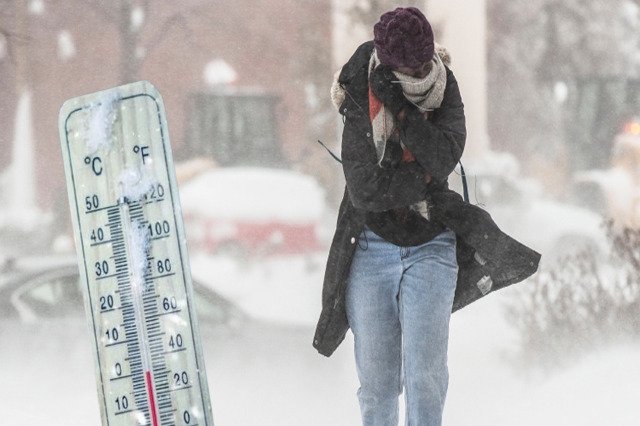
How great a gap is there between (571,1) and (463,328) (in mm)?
1715

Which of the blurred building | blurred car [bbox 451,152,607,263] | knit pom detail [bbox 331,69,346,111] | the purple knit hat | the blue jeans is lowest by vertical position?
the blue jeans

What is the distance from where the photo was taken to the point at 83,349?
520cm

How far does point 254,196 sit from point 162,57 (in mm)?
815

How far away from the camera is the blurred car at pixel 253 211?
201 inches

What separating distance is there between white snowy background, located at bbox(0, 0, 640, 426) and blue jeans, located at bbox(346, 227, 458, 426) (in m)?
2.54

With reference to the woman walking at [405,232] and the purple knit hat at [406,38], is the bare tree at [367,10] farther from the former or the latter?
the purple knit hat at [406,38]

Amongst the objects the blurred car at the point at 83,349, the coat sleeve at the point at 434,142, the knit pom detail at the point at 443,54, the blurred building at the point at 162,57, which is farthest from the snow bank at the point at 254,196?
the coat sleeve at the point at 434,142

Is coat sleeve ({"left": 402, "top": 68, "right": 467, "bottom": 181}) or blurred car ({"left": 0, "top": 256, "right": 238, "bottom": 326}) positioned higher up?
blurred car ({"left": 0, "top": 256, "right": 238, "bottom": 326})

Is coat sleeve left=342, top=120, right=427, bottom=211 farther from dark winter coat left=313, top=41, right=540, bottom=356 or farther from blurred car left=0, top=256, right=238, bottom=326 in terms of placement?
blurred car left=0, top=256, right=238, bottom=326

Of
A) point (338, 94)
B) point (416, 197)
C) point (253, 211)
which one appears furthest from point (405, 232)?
point (253, 211)

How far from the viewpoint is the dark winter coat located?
7.86ft

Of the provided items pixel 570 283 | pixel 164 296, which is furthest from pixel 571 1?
pixel 164 296

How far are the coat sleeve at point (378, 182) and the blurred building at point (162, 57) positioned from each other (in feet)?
9.04

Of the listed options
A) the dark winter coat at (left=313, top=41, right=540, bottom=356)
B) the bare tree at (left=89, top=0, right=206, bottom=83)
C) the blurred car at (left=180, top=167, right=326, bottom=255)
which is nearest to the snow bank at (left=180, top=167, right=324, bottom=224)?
the blurred car at (left=180, top=167, right=326, bottom=255)
